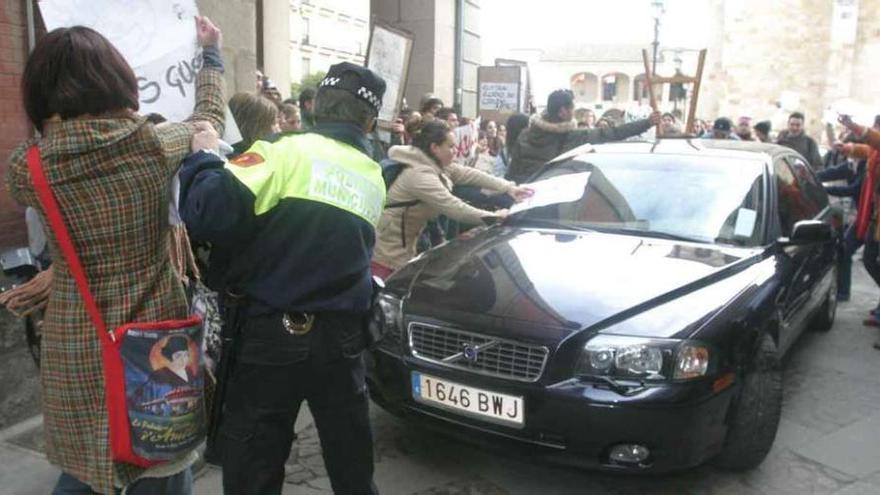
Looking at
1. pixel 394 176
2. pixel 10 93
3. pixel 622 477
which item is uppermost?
pixel 10 93

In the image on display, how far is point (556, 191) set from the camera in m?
4.55

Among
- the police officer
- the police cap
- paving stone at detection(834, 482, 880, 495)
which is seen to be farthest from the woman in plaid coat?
paving stone at detection(834, 482, 880, 495)

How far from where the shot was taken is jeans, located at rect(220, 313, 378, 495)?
7.38 feet

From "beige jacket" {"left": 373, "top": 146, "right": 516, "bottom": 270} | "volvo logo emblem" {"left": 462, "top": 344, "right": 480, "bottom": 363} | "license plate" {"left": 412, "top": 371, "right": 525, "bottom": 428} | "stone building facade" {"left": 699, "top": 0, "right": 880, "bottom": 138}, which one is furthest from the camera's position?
"stone building facade" {"left": 699, "top": 0, "right": 880, "bottom": 138}

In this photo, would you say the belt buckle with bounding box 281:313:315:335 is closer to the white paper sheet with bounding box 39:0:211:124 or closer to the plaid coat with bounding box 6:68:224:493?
the plaid coat with bounding box 6:68:224:493

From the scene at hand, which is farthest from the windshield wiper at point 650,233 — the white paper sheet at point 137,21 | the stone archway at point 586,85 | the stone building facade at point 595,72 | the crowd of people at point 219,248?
the stone archway at point 586,85

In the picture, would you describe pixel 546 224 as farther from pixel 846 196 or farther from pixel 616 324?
pixel 846 196

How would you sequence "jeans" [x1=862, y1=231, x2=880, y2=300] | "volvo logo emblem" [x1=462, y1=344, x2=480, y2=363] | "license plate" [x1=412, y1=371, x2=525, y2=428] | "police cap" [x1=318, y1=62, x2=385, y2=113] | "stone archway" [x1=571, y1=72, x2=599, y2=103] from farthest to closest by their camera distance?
1. "stone archway" [x1=571, y1=72, x2=599, y2=103]
2. "jeans" [x1=862, y1=231, x2=880, y2=300]
3. "volvo logo emblem" [x1=462, y1=344, x2=480, y2=363]
4. "license plate" [x1=412, y1=371, x2=525, y2=428]
5. "police cap" [x1=318, y1=62, x2=385, y2=113]

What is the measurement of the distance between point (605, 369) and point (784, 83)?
128 feet

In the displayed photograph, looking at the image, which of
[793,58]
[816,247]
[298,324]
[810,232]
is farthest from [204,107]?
[793,58]

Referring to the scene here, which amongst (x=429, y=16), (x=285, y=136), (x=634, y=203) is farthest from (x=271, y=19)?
(x=285, y=136)

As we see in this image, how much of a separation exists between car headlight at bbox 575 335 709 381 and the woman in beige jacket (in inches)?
68.5

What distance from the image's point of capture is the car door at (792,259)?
422 cm

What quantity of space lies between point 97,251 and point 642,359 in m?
2.10
